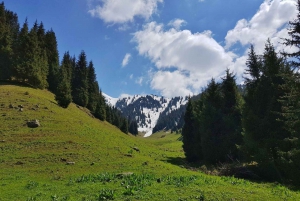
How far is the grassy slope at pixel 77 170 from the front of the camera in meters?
16.1

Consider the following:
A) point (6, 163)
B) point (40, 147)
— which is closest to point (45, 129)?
point (40, 147)

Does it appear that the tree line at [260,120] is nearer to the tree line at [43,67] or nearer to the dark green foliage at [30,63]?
the tree line at [43,67]

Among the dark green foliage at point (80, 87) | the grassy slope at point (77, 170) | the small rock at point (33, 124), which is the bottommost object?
the grassy slope at point (77, 170)

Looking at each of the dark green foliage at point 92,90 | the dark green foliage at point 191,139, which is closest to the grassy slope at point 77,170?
the dark green foliage at point 191,139

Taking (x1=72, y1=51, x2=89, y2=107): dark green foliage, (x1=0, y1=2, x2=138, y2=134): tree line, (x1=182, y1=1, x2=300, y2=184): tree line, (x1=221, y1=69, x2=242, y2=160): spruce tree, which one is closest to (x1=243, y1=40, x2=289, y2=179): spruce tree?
(x1=182, y1=1, x2=300, y2=184): tree line

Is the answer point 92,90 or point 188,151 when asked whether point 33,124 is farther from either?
point 92,90

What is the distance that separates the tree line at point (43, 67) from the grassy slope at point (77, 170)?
10480 millimetres

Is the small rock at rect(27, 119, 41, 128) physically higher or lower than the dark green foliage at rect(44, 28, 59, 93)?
lower

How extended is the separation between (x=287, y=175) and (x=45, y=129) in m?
36.0

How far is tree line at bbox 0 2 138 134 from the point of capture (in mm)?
66625

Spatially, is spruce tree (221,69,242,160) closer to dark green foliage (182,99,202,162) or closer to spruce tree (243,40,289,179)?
spruce tree (243,40,289,179)

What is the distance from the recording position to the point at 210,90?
4912 centimetres

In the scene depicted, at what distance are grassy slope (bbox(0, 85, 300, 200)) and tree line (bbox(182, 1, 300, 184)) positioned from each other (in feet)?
19.7

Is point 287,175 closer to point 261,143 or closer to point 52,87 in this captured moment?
point 261,143
